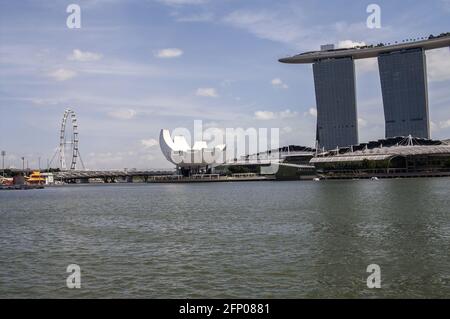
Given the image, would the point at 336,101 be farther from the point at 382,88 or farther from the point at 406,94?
the point at 406,94

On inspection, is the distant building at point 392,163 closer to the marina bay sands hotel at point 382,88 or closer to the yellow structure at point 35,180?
the marina bay sands hotel at point 382,88

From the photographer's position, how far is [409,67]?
5541 inches

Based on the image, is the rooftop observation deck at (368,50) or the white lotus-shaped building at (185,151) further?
the rooftop observation deck at (368,50)

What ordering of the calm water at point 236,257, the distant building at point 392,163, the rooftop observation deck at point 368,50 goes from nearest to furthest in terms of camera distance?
the calm water at point 236,257, the distant building at point 392,163, the rooftop observation deck at point 368,50

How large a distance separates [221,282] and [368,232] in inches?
334

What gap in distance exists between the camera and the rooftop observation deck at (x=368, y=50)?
14300 centimetres

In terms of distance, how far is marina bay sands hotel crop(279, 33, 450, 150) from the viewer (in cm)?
13850

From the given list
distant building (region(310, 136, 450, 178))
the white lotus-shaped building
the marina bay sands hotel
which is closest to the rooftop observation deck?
the marina bay sands hotel

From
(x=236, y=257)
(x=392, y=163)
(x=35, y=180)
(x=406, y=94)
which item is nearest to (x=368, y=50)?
(x=406, y=94)

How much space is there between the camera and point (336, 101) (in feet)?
495

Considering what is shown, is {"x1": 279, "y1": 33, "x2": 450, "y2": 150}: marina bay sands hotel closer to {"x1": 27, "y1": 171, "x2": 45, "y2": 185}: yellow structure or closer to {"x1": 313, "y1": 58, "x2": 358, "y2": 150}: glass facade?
{"x1": 313, "y1": 58, "x2": 358, "y2": 150}: glass facade

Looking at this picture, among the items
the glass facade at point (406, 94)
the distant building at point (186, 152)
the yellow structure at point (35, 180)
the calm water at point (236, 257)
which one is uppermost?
the glass facade at point (406, 94)

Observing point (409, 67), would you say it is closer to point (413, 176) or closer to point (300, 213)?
point (413, 176)

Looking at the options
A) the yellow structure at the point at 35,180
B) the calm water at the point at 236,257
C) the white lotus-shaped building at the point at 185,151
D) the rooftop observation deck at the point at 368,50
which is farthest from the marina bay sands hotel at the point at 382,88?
the calm water at the point at 236,257
